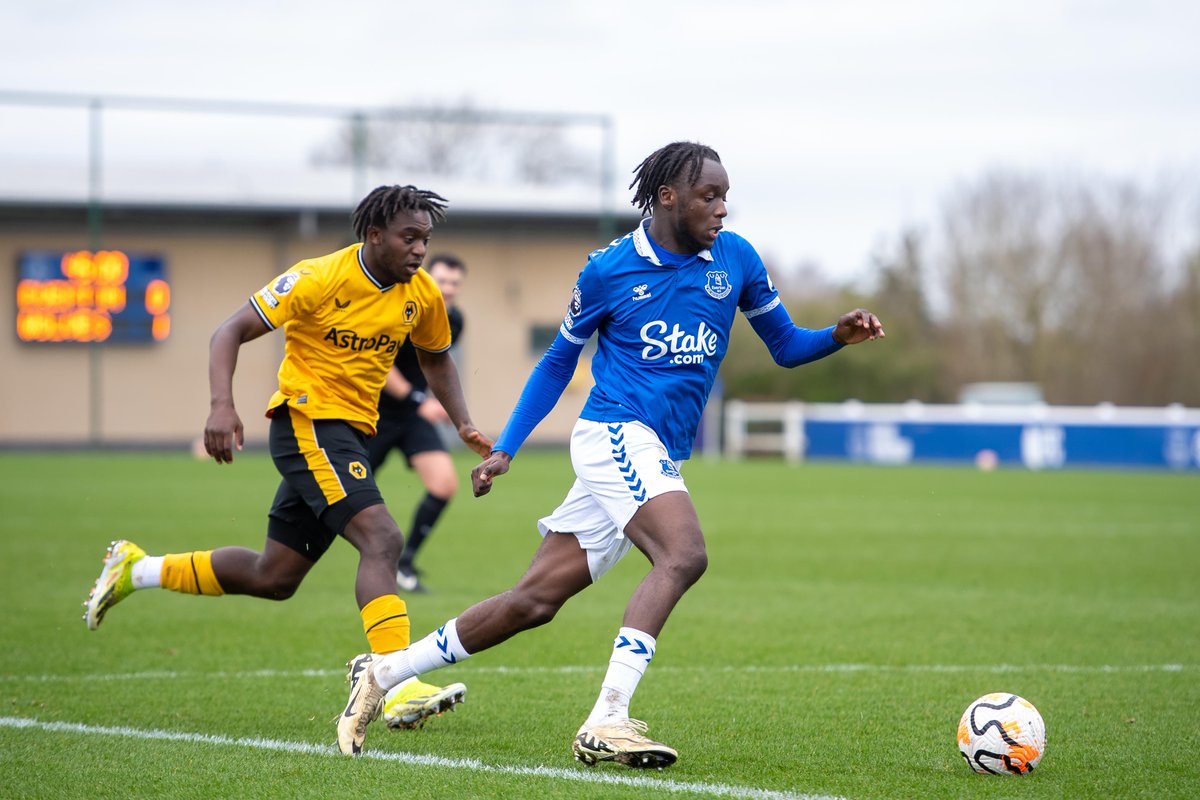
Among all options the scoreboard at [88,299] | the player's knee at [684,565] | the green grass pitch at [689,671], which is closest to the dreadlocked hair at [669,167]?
the player's knee at [684,565]

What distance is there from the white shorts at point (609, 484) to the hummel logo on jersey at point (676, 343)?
0.91 ft

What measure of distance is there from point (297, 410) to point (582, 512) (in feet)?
4.92

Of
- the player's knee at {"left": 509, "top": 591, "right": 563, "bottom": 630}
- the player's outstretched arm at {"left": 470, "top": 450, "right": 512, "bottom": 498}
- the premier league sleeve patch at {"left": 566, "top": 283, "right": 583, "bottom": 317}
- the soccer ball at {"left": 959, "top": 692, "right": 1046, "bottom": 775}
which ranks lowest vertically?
the soccer ball at {"left": 959, "top": 692, "right": 1046, "bottom": 775}

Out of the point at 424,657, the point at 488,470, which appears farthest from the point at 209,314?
the point at 488,470

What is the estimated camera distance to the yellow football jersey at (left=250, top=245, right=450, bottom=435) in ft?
19.4

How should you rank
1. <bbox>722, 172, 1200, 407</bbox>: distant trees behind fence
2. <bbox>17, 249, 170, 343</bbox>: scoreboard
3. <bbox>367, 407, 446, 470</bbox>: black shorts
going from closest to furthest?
<bbox>367, 407, 446, 470</bbox>: black shorts
<bbox>17, 249, 170, 343</bbox>: scoreboard
<bbox>722, 172, 1200, 407</bbox>: distant trees behind fence

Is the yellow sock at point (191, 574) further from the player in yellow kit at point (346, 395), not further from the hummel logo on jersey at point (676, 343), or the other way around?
the hummel logo on jersey at point (676, 343)

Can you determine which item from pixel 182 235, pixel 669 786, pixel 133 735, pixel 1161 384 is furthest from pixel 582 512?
pixel 1161 384

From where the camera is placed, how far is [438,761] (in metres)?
5.02

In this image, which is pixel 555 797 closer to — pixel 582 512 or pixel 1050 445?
pixel 582 512

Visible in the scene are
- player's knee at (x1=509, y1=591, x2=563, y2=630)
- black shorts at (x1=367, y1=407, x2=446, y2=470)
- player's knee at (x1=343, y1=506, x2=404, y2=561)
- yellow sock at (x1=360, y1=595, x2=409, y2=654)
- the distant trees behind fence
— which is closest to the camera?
player's knee at (x1=509, y1=591, x2=563, y2=630)

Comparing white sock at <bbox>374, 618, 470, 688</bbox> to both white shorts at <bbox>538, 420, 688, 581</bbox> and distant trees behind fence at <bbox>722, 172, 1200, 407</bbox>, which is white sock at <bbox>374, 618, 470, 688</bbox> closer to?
white shorts at <bbox>538, 420, 688, 581</bbox>

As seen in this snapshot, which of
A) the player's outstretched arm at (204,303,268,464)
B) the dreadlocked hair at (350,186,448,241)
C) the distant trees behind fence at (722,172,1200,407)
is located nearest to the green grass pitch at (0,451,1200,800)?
the player's outstretched arm at (204,303,268,464)

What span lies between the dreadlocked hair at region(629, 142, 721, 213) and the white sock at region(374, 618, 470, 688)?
1784 millimetres
